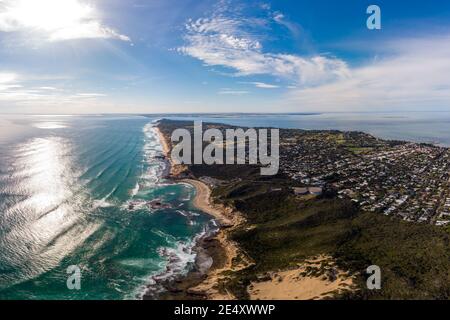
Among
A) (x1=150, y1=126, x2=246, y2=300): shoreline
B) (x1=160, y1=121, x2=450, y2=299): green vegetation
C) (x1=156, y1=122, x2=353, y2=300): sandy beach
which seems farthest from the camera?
(x1=150, y1=126, x2=246, y2=300): shoreline

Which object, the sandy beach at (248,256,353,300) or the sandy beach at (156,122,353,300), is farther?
the sandy beach at (156,122,353,300)

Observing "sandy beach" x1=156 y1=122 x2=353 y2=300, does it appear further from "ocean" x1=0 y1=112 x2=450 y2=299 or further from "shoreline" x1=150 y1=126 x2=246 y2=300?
"ocean" x1=0 y1=112 x2=450 y2=299

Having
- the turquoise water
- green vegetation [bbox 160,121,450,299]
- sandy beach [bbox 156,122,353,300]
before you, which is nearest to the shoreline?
sandy beach [bbox 156,122,353,300]

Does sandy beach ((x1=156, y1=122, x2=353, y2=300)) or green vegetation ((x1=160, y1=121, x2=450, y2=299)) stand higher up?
green vegetation ((x1=160, y1=121, x2=450, y2=299))

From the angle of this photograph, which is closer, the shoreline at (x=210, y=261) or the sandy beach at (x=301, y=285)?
the sandy beach at (x=301, y=285)

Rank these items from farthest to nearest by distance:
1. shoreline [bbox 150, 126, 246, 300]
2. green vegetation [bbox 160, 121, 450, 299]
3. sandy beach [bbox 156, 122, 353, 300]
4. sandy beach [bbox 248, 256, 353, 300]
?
shoreline [bbox 150, 126, 246, 300] → green vegetation [bbox 160, 121, 450, 299] → sandy beach [bbox 156, 122, 353, 300] → sandy beach [bbox 248, 256, 353, 300]

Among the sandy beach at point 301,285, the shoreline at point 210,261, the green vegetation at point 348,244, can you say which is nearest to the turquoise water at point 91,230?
the shoreline at point 210,261

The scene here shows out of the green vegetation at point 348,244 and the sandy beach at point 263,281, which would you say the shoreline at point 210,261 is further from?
the green vegetation at point 348,244

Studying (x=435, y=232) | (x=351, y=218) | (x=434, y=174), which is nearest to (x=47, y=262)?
(x=351, y=218)
